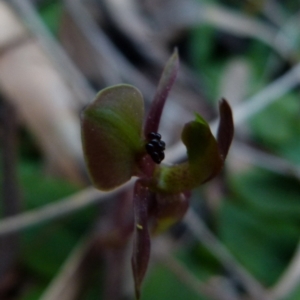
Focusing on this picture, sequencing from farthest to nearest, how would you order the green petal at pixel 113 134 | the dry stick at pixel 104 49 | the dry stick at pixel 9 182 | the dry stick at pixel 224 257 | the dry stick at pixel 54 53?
the dry stick at pixel 104 49 → the dry stick at pixel 54 53 → the dry stick at pixel 224 257 → the dry stick at pixel 9 182 → the green petal at pixel 113 134

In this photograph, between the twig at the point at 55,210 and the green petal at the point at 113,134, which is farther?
the twig at the point at 55,210

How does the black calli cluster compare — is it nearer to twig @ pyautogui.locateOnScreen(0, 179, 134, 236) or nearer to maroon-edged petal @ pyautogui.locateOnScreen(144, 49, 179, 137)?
maroon-edged petal @ pyautogui.locateOnScreen(144, 49, 179, 137)

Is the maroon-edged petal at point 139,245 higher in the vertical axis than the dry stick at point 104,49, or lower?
higher

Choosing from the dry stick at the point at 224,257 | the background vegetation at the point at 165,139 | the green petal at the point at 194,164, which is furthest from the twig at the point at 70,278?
the green petal at the point at 194,164

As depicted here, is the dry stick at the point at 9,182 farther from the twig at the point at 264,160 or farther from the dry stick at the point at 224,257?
the twig at the point at 264,160

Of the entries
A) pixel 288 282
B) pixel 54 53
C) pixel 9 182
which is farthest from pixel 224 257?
pixel 54 53

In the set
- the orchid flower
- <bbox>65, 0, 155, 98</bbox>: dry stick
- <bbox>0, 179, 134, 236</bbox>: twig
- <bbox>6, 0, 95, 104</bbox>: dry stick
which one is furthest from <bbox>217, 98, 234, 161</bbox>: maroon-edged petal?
<bbox>65, 0, 155, 98</bbox>: dry stick

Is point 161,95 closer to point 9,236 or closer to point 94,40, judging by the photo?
point 9,236
